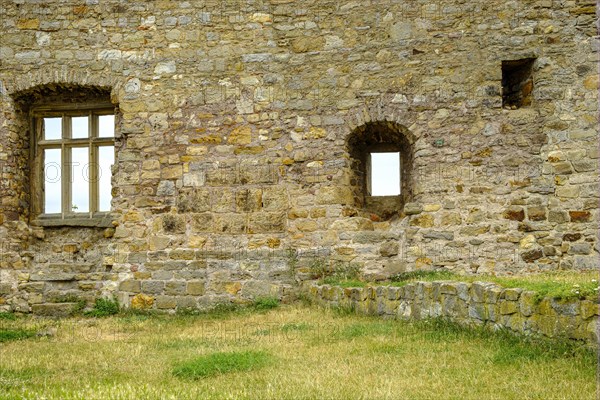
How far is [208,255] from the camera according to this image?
8.98 m

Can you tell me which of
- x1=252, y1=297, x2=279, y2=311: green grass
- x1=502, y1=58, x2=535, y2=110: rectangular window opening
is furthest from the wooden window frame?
x1=502, y1=58, x2=535, y2=110: rectangular window opening

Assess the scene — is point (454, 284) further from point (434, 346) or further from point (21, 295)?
point (21, 295)

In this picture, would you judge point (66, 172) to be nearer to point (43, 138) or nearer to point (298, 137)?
point (43, 138)

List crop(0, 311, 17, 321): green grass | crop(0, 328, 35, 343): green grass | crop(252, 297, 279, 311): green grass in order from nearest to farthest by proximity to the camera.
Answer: crop(0, 328, 35, 343): green grass → crop(252, 297, 279, 311): green grass → crop(0, 311, 17, 321): green grass

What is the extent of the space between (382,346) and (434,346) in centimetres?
44

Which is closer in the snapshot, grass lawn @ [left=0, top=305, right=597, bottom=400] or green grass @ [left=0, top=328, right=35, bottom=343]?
grass lawn @ [left=0, top=305, right=597, bottom=400]

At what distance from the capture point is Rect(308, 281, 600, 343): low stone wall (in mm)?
4809

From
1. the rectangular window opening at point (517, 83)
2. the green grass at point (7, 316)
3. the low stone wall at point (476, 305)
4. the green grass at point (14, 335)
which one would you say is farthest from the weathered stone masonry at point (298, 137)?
the green grass at point (14, 335)

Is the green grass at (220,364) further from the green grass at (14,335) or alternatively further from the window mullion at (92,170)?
the window mullion at (92,170)

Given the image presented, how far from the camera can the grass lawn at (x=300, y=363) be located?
168 inches

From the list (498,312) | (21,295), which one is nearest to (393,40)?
(498,312)

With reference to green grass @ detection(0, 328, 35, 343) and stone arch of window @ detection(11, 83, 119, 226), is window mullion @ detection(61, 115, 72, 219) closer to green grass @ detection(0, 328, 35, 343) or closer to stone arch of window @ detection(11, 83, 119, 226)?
stone arch of window @ detection(11, 83, 119, 226)

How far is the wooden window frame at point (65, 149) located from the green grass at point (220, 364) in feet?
15.8

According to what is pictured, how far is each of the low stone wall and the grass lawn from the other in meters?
0.14
